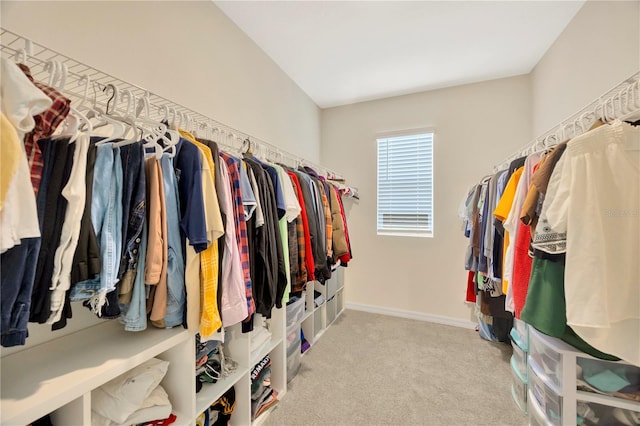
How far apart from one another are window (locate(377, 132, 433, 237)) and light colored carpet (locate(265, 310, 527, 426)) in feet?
3.94

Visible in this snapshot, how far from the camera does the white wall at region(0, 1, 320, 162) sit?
1.05m

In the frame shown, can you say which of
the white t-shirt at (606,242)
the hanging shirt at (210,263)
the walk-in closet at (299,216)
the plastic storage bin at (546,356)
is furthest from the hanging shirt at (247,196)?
the plastic storage bin at (546,356)

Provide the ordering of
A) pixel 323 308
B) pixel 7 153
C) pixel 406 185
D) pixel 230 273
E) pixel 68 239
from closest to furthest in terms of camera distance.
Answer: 1. pixel 7 153
2. pixel 68 239
3. pixel 230 273
4. pixel 323 308
5. pixel 406 185

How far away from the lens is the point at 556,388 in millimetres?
1184

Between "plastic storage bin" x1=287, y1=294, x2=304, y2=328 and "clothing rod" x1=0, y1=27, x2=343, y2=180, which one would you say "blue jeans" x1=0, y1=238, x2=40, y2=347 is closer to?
"clothing rod" x1=0, y1=27, x2=343, y2=180

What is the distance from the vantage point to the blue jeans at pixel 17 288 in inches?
22.5

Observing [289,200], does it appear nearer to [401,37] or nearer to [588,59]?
[401,37]

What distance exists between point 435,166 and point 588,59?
1.41 meters

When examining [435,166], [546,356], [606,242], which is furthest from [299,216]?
[435,166]

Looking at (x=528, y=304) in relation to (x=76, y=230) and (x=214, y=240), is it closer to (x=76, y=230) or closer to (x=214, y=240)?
(x=214, y=240)

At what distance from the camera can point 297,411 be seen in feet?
5.29

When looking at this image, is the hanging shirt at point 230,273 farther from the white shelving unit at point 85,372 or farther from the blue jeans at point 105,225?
the blue jeans at point 105,225

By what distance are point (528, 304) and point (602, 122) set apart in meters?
0.79

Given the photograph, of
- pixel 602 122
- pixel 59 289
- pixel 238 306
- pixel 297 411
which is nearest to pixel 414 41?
pixel 602 122
